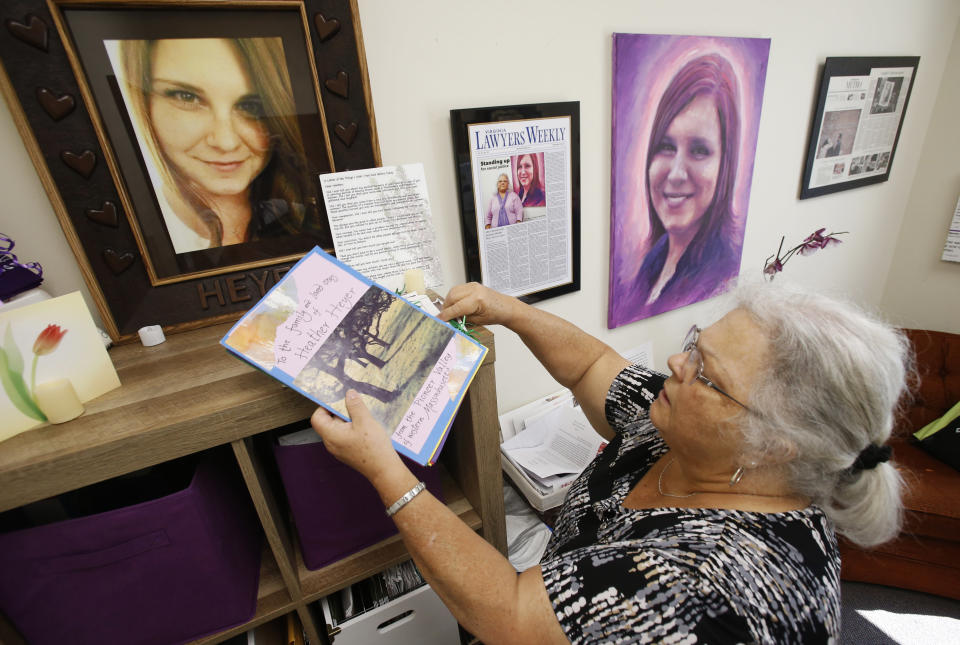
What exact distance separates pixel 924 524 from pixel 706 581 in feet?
5.29

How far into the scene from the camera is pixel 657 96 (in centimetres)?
133

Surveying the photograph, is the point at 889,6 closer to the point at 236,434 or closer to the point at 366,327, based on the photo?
Result: the point at 366,327

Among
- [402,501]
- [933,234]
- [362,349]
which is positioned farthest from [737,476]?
[933,234]

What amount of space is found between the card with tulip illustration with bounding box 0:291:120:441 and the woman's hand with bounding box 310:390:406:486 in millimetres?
355

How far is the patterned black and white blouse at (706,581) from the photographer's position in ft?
1.87

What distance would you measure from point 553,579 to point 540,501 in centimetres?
65

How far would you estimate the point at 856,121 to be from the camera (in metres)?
1.88

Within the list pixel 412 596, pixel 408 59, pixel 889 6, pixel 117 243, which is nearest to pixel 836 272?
pixel 889 6

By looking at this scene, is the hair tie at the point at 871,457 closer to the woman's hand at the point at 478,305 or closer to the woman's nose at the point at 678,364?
the woman's nose at the point at 678,364

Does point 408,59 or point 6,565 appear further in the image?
point 408,59

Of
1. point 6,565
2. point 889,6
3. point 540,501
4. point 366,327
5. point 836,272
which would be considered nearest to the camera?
point 6,565

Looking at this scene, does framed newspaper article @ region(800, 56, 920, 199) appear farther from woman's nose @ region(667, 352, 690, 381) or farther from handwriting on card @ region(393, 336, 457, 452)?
handwriting on card @ region(393, 336, 457, 452)

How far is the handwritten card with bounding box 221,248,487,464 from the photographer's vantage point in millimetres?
635

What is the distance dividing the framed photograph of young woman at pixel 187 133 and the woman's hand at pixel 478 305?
335 millimetres
